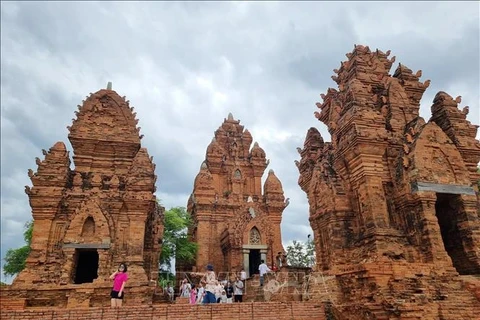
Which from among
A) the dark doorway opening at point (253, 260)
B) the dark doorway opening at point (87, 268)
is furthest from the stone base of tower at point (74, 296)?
the dark doorway opening at point (253, 260)

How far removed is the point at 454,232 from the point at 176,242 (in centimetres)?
2000


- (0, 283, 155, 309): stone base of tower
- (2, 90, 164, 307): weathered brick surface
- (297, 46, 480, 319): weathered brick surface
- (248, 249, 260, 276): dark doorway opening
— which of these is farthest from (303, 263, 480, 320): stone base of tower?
(248, 249, 260, 276): dark doorway opening

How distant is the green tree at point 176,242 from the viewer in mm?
25734

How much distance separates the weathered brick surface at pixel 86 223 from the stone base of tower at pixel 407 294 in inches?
257

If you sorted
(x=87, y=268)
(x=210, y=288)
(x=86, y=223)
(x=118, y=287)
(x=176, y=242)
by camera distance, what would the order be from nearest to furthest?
(x=118, y=287)
(x=210, y=288)
(x=86, y=223)
(x=87, y=268)
(x=176, y=242)

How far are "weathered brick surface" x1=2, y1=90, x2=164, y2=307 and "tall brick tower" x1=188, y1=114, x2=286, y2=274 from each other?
9.24 meters

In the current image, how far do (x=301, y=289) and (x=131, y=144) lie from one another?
857cm

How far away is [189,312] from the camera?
7.64 m

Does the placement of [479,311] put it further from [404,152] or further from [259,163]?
[259,163]

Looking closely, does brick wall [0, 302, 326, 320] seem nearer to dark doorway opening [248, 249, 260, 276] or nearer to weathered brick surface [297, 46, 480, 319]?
weathered brick surface [297, 46, 480, 319]

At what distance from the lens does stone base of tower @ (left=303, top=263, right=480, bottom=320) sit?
7.32 meters

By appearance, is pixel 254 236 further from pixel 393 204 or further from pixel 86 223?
pixel 393 204

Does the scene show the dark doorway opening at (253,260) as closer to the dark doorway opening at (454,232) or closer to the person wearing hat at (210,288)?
the dark doorway opening at (454,232)

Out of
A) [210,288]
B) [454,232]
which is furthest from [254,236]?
[454,232]
